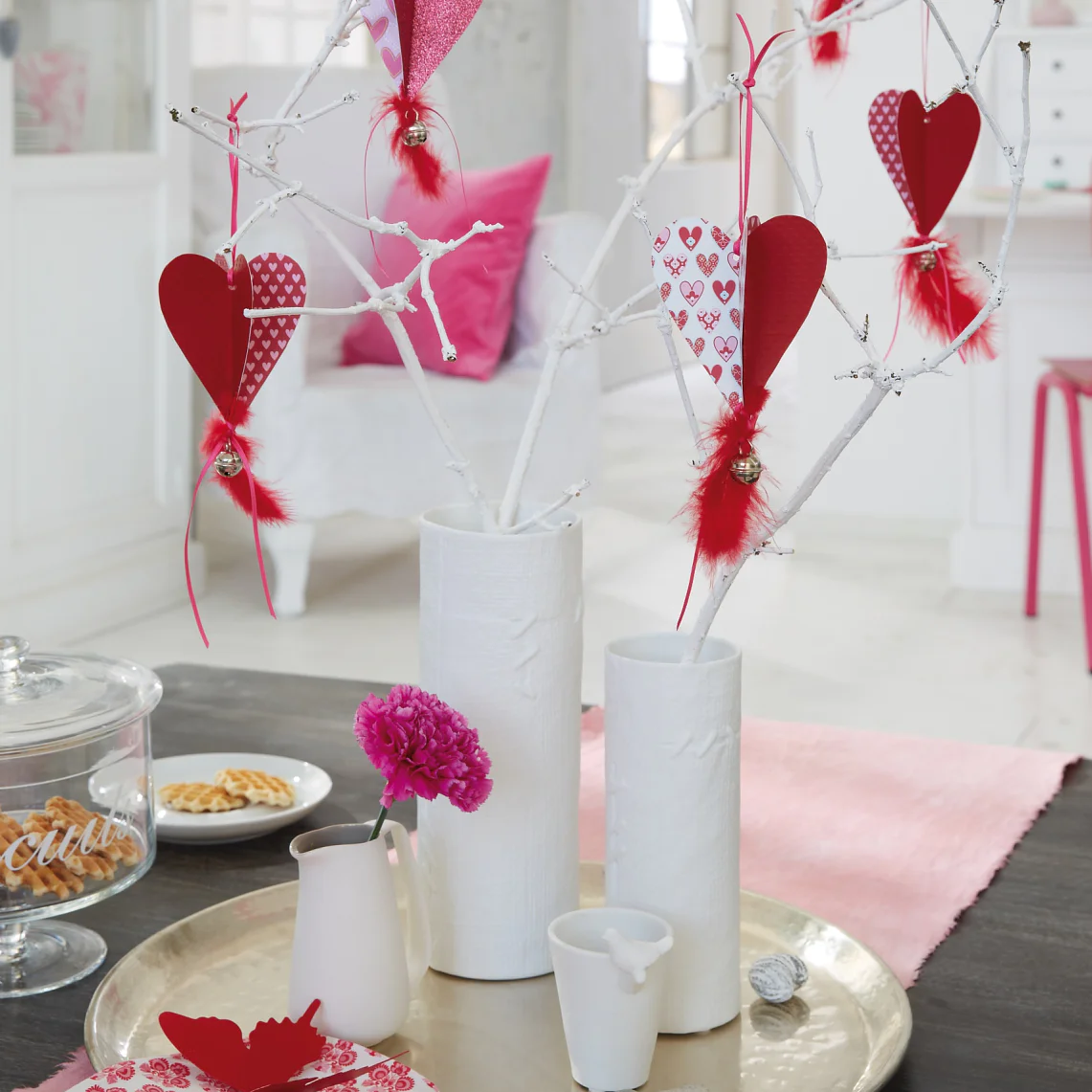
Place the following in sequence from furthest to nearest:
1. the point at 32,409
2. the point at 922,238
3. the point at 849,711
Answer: the point at 32,409 → the point at 849,711 → the point at 922,238

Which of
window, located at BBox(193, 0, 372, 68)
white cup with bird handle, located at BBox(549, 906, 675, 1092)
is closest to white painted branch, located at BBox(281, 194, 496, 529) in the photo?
white cup with bird handle, located at BBox(549, 906, 675, 1092)

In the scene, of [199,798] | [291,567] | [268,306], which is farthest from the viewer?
[291,567]

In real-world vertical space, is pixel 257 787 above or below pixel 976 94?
below

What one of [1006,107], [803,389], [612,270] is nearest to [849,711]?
[803,389]

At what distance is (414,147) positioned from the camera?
76 cm

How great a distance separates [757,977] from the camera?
818 mm

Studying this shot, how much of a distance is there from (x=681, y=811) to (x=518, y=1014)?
5.3 inches

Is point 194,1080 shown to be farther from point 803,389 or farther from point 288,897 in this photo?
point 803,389

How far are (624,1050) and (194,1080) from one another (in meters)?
0.19

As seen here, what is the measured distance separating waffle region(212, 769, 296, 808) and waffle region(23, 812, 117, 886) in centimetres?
20

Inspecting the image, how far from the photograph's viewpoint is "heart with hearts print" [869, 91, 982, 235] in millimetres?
793

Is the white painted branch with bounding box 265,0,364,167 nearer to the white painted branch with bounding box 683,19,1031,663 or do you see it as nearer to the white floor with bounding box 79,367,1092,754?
the white painted branch with bounding box 683,19,1031,663

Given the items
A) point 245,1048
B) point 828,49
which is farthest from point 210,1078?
point 828,49

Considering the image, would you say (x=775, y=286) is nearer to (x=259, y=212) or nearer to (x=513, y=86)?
(x=259, y=212)
